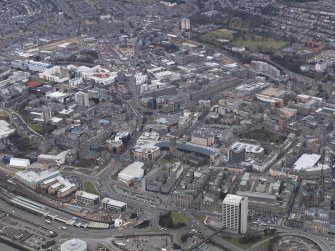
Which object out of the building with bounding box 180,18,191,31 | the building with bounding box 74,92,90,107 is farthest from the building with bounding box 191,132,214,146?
the building with bounding box 180,18,191,31

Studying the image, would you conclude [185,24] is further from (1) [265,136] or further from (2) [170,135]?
(1) [265,136]

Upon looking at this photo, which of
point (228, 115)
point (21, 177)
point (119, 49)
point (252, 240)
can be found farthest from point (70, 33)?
point (252, 240)

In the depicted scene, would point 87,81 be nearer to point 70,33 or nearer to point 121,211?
point 70,33

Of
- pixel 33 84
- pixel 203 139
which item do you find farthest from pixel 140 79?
pixel 203 139

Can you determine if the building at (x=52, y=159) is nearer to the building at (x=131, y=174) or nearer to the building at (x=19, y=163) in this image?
the building at (x=19, y=163)

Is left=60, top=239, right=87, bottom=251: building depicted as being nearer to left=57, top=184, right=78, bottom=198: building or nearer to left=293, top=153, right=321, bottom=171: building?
left=57, top=184, right=78, bottom=198: building

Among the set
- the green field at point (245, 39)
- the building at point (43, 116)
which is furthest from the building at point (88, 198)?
the green field at point (245, 39)

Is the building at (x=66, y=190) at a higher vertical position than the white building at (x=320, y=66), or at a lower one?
lower
